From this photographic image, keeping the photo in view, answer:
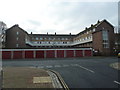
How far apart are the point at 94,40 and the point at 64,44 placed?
37920 millimetres

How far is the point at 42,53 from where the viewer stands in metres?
41.7

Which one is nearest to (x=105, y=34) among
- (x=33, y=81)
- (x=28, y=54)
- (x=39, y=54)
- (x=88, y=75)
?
(x=39, y=54)

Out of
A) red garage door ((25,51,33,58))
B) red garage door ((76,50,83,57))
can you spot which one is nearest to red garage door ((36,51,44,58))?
red garage door ((25,51,33,58))

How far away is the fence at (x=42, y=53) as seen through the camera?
3947cm

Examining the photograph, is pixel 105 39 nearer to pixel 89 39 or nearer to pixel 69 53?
pixel 89 39

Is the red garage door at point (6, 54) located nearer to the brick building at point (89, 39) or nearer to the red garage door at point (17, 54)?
the red garage door at point (17, 54)

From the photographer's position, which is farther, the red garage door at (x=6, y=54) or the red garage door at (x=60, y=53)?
the red garage door at (x=60, y=53)

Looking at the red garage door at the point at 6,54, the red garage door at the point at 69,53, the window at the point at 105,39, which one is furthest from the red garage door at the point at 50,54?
the window at the point at 105,39

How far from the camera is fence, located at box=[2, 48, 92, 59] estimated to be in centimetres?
3947

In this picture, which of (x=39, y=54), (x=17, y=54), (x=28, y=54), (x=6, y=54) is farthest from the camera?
(x=39, y=54)

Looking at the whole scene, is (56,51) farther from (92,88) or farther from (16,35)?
(92,88)

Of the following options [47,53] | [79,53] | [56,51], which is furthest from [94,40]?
[47,53]

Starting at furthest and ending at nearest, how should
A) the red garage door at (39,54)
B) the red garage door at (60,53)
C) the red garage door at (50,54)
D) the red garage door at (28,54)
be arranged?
1. the red garage door at (60,53)
2. the red garage door at (50,54)
3. the red garage door at (39,54)
4. the red garage door at (28,54)

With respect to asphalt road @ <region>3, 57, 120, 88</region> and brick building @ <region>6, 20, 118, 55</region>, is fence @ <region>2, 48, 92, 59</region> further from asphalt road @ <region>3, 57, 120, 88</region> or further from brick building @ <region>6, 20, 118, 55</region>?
asphalt road @ <region>3, 57, 120, 88</region>
